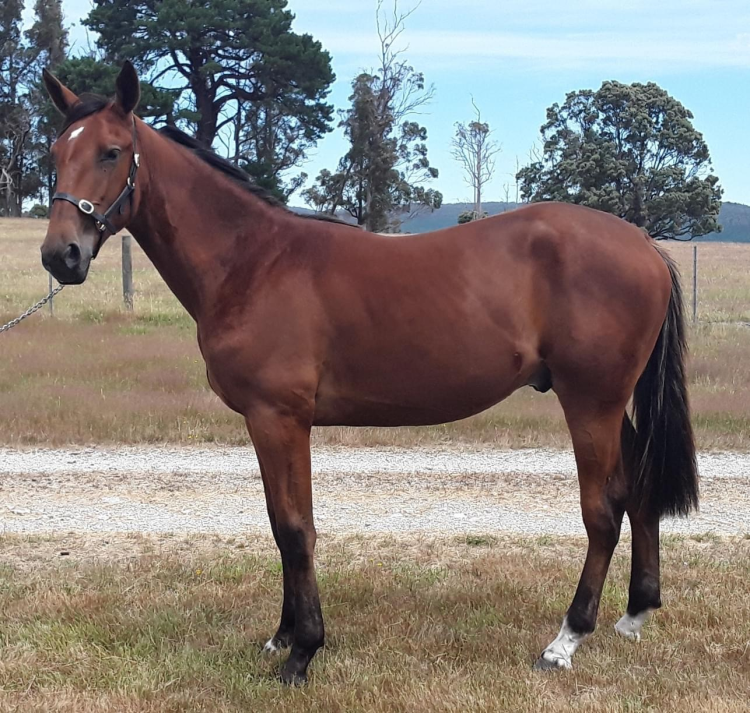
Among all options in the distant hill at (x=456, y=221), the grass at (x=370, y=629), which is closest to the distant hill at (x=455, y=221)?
the distant hill at (x=456, y=221)

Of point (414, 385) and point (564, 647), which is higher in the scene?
point (414, 385)

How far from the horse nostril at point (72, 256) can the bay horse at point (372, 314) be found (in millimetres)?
152

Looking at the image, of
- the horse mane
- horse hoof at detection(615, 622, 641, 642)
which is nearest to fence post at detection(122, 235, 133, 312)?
the horse mane

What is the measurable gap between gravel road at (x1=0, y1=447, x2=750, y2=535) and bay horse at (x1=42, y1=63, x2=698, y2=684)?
5.60 feet

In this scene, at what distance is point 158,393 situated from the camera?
846cm

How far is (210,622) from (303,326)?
1642mm

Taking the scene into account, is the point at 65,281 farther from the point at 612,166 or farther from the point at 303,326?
the point at 612,166

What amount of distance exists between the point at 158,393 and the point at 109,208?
5489mm

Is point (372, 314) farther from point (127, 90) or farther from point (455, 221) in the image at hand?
point (455, 221)

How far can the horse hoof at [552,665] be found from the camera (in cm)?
349

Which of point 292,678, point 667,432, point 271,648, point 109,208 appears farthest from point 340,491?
point 109,208

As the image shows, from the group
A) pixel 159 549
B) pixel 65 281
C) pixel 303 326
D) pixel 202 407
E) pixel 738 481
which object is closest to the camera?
pixel 65 281

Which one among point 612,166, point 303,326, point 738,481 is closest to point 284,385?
point 303,326

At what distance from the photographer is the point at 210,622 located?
3938 millimetres
